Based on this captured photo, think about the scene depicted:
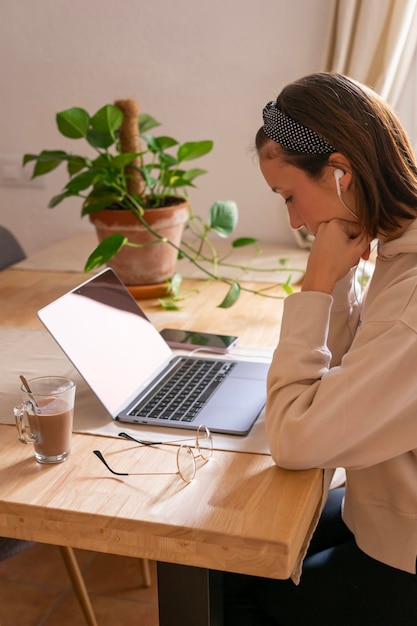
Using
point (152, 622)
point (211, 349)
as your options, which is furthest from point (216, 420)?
point (152, 622)

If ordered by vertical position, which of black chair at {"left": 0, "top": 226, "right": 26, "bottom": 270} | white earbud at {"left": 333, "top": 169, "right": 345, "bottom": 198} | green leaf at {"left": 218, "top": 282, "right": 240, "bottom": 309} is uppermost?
white earbud at {"left": 333, "top": 169, "right": 345, "bottom": 198}

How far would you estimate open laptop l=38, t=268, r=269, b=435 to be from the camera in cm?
123

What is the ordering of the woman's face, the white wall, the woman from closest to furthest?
the woman → the woman's face → the white wall

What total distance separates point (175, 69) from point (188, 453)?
179 centimetres

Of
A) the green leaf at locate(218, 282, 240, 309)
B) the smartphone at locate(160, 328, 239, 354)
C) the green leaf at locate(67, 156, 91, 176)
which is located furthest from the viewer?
the green leaf at locate(67, 156, 91, 176)

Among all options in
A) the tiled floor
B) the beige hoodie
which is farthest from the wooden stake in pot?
the tiled floor

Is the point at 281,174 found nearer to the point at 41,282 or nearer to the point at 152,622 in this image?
the point at 41,282

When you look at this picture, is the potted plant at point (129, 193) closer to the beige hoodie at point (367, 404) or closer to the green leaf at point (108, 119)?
the green leaf at point (108, 119)

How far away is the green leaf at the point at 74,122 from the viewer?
1.80 metres

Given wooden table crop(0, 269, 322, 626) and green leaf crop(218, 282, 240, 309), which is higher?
wooden table crop(0, 269, 322, 626)

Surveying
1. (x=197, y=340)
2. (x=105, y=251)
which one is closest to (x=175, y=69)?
(x=105, y=251)

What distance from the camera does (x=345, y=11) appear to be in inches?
91.0

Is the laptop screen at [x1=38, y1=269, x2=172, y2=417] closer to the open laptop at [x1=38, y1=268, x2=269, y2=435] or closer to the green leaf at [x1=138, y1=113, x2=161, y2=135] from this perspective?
the open laptop at [x1=38, y1=268, x2=269, y2=435]

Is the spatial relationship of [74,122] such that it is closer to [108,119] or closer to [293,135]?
[108,119]
